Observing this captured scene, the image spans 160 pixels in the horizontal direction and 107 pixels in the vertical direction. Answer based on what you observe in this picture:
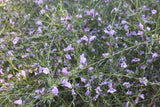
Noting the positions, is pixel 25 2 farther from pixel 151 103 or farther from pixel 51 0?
pixel 151 103

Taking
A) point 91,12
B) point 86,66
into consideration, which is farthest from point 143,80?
point 91,12

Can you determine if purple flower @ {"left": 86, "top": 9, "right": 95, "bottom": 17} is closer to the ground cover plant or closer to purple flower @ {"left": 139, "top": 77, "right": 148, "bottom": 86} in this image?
the ground cover plant

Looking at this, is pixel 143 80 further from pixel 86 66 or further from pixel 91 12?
pixel 91 12

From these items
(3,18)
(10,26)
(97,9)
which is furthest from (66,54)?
(3,18)

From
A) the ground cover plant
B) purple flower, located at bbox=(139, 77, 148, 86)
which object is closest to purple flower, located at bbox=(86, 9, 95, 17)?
the ground cover plant

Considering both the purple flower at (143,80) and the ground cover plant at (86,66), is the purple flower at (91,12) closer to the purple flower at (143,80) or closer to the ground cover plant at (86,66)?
the ground cover plant at (86,66)

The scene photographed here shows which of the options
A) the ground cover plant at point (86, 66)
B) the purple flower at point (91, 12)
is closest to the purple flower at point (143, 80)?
the ground cover plant at point (86, 66)

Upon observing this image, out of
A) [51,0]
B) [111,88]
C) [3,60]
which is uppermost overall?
[51,0]

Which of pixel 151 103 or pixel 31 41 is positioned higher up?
pixel 31 41
